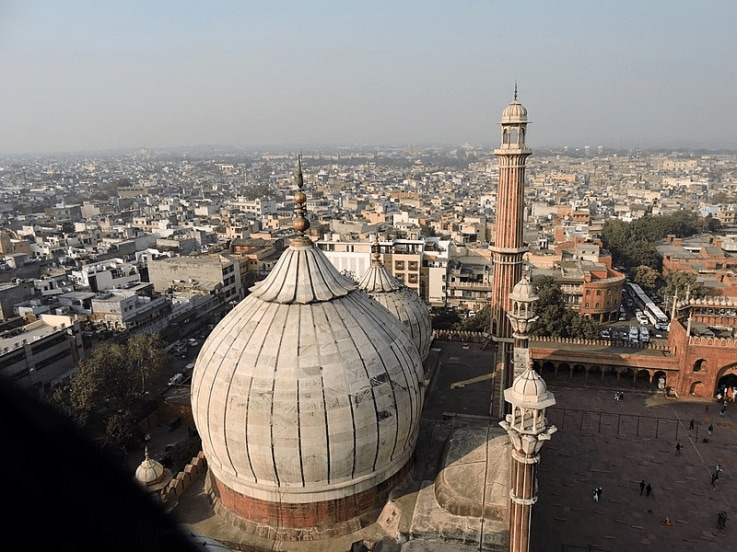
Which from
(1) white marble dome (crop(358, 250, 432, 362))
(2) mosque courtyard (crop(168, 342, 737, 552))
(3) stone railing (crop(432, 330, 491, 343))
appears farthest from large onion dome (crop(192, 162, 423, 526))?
(3) stone railing (crop(432, 330, 491, 343))

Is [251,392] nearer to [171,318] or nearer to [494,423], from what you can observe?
[494,423]

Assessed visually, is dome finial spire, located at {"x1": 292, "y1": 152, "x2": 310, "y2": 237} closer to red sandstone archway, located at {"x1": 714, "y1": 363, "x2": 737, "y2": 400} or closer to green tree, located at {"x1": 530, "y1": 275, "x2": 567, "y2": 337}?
green tree, located at {"x1": 530, "y1": 275, "x2": 567, "y2": 337}

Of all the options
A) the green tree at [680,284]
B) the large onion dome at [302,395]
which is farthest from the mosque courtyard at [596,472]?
the green tree at [680,284]

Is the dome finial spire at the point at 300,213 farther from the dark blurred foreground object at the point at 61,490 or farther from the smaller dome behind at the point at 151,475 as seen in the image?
the dark blurred foreground object at the point at 61,490

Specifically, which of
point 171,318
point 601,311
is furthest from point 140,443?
point 601,311

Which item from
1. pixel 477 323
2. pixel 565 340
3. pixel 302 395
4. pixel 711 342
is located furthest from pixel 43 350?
pixel 711 342

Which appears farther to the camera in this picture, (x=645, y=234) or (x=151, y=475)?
(x=645, y=234)

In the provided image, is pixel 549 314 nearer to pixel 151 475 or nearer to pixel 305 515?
pixel 305 515
